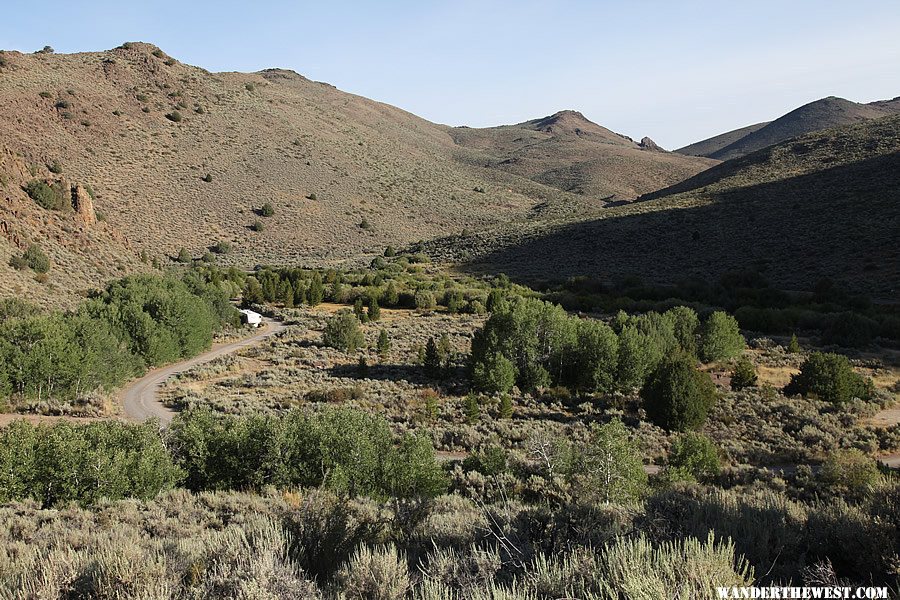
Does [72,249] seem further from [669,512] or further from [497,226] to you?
[497,226]

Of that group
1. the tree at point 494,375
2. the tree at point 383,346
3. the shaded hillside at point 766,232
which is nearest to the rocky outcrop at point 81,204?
the tree at point 383,346

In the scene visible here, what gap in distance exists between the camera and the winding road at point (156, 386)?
21250 millimetres

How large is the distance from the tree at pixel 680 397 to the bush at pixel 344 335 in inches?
753

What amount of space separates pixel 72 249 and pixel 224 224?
1439 inches

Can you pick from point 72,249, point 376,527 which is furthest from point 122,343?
point 376,527

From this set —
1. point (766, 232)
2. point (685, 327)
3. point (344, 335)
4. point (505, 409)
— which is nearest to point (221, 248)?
point (344, 335)

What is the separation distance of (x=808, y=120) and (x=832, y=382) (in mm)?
183014

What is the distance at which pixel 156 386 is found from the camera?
83.3 ft

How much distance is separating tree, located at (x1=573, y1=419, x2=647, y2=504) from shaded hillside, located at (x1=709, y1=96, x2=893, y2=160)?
172651 millimetres

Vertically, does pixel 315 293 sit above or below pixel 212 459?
above

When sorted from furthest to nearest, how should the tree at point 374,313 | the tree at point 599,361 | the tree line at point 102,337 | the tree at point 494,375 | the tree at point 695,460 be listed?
the tree at point 374,313
the tree at point 494,375
the tree at point 599,361
the tree line at point 102,337
the tree at point 695,460

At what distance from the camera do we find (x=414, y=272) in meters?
59.3

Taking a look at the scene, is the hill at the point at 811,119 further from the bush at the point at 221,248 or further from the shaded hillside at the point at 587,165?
the bush at the point at 221,248

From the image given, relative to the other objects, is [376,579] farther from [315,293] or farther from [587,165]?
[587,165]
